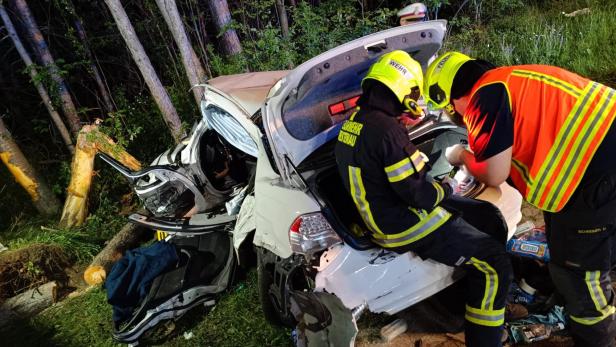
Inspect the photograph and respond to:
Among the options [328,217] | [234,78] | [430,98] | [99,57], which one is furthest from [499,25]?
[99,57]

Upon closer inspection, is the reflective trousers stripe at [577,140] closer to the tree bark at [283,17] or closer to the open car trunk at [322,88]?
the open car trunk at [322,88]

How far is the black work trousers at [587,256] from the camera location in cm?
201

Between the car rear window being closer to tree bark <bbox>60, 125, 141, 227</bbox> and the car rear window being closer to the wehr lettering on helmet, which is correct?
the wehr lettering on helmet

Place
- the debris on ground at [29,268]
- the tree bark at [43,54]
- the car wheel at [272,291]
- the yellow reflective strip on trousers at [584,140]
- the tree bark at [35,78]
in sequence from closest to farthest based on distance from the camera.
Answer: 1. the yellow reflective strip on trousers at [584,140]
2. the car wheel at [272,291]
3. the debris on ground at [29,268]
4. the tree bark at [35,78]
5. the tree bark at [43,54]

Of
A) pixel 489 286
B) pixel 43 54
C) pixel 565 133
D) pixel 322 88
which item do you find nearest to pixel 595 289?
pixel 489 286

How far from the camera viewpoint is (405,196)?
2154 millimetres

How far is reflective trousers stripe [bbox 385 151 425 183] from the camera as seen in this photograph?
6.91 ft

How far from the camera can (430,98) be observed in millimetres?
2295

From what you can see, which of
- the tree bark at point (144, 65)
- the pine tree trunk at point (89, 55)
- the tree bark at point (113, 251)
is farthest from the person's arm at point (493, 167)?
the pine tree trunk at point (89, 55)

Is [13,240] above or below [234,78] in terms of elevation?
below

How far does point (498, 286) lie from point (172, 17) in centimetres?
486

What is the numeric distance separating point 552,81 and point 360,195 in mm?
1073

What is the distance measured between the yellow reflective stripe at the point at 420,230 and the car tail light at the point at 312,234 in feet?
1.00

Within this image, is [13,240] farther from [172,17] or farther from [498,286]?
[498,286]
